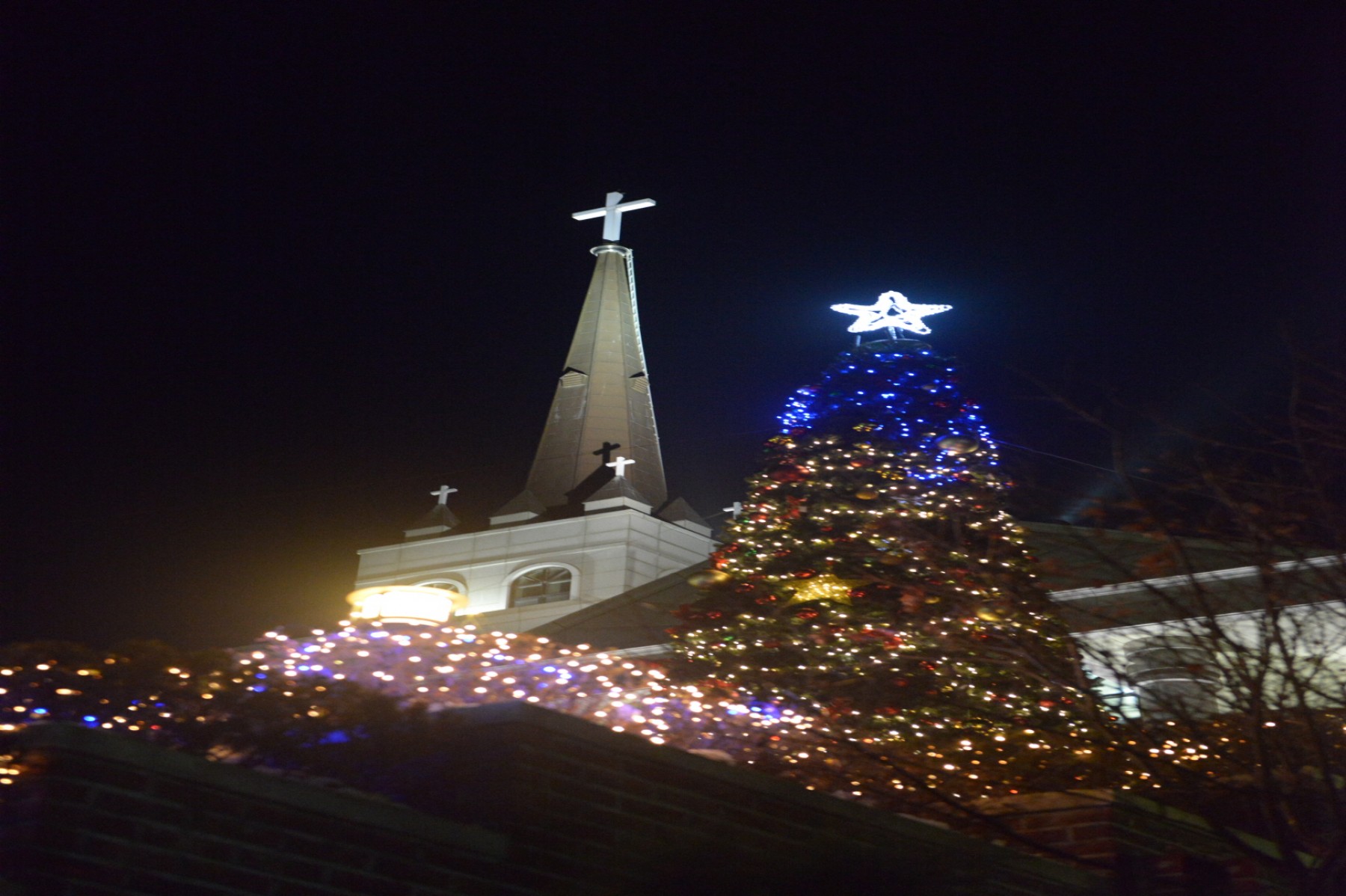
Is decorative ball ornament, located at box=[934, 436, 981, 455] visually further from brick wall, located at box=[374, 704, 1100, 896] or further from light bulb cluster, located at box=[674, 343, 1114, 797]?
brick wall, located at box=[374, 704, 1100, 896]

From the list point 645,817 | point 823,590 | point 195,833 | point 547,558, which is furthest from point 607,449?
point 195,833

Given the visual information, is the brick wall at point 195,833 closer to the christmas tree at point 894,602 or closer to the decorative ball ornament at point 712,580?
the christmas tree at point 894,602

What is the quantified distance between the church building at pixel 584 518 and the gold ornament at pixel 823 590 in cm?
2420

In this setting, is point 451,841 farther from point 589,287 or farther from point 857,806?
point 589,287

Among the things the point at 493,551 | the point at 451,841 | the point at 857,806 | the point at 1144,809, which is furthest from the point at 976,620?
the point at 493,551

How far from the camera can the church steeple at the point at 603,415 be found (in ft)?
147

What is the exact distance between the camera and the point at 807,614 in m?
Result: 15.1

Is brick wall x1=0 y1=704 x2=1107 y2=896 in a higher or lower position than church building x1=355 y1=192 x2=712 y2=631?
lower

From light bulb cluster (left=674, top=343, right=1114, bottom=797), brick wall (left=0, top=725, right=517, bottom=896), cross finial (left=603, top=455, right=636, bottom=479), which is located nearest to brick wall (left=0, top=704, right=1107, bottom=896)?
brick wall (left=0, top=725, right=517, bottom=896)

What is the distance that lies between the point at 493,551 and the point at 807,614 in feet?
98.0

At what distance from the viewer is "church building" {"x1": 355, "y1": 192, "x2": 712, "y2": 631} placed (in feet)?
138

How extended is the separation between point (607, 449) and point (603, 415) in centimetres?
154

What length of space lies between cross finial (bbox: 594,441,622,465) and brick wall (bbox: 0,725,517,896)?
41097 millimetres

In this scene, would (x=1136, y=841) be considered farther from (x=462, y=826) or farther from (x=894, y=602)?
(x=894, y=602)
